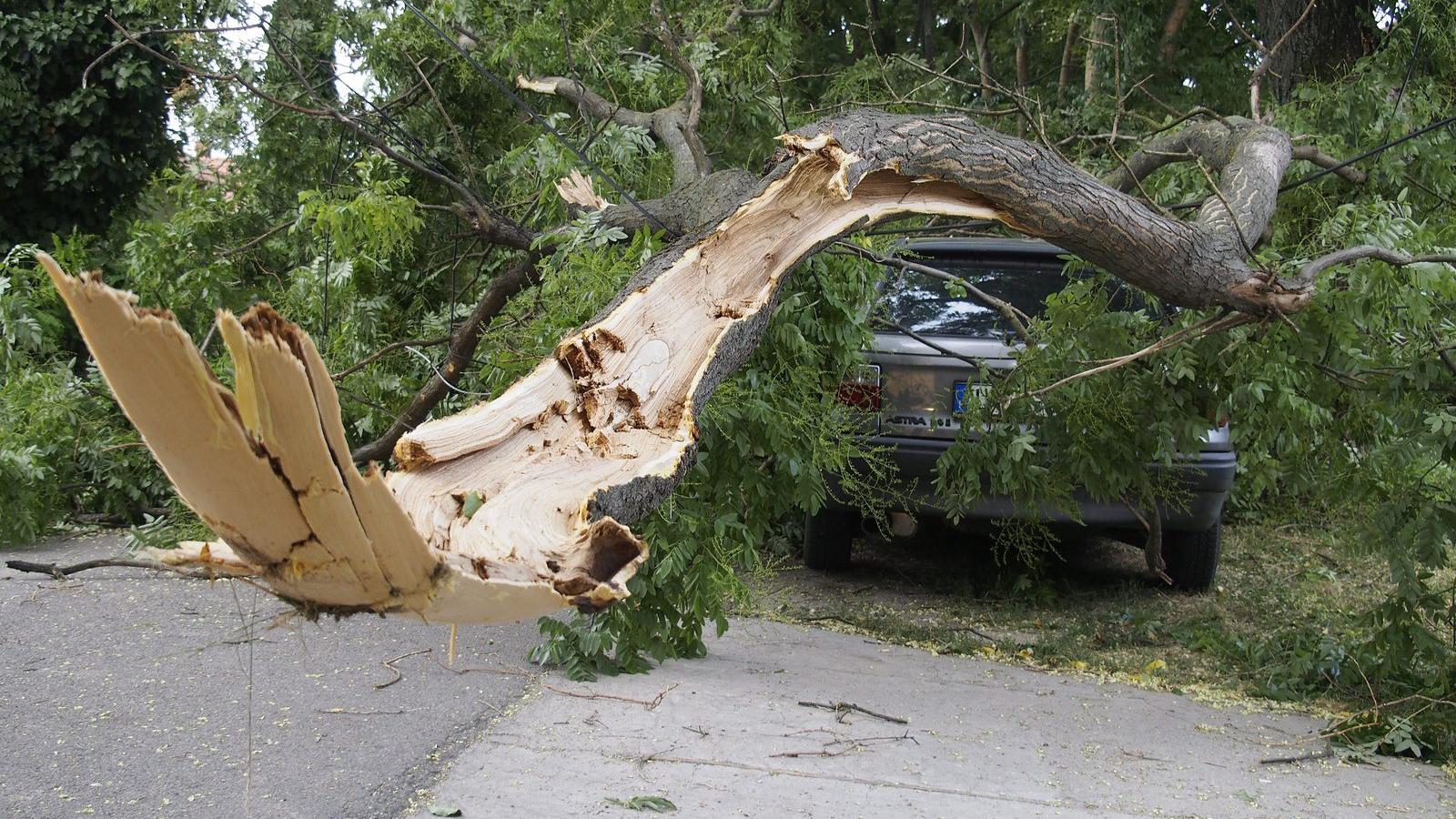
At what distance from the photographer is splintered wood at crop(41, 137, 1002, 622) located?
1466mm

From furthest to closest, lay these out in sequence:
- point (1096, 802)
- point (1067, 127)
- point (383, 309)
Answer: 1. point (1067, 127)
2. point (383, 309)
3. point (1096, 802)

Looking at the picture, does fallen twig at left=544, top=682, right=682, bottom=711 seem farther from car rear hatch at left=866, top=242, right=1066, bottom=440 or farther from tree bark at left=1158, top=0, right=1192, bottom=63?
tree bark at left=1158, top=0, right=1192, bottom=63

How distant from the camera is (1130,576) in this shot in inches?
263

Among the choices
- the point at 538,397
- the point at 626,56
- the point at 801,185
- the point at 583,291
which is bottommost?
the point at 538,397

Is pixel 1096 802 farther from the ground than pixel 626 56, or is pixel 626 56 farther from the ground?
pixel 626 56

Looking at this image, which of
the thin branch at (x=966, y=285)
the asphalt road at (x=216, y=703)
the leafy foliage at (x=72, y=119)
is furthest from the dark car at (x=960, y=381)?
the leafy foliage at (x=72, y=119)

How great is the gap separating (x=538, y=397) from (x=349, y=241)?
268 centimetres

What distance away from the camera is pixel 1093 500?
16.7 ft

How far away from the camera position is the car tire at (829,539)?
6.11 meters

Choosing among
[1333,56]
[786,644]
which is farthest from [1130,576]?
[1333,56]

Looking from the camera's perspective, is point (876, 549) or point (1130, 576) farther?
point (876, 549)

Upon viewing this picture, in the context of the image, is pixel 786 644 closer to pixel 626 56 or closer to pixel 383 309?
pixel 383 309

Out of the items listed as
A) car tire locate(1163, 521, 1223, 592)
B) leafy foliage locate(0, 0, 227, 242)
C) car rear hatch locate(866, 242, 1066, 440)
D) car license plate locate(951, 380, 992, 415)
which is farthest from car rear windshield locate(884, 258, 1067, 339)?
leafy foliage locate(0, 0, 227, 242)

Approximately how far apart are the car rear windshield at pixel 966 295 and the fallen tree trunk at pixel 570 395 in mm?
1245
